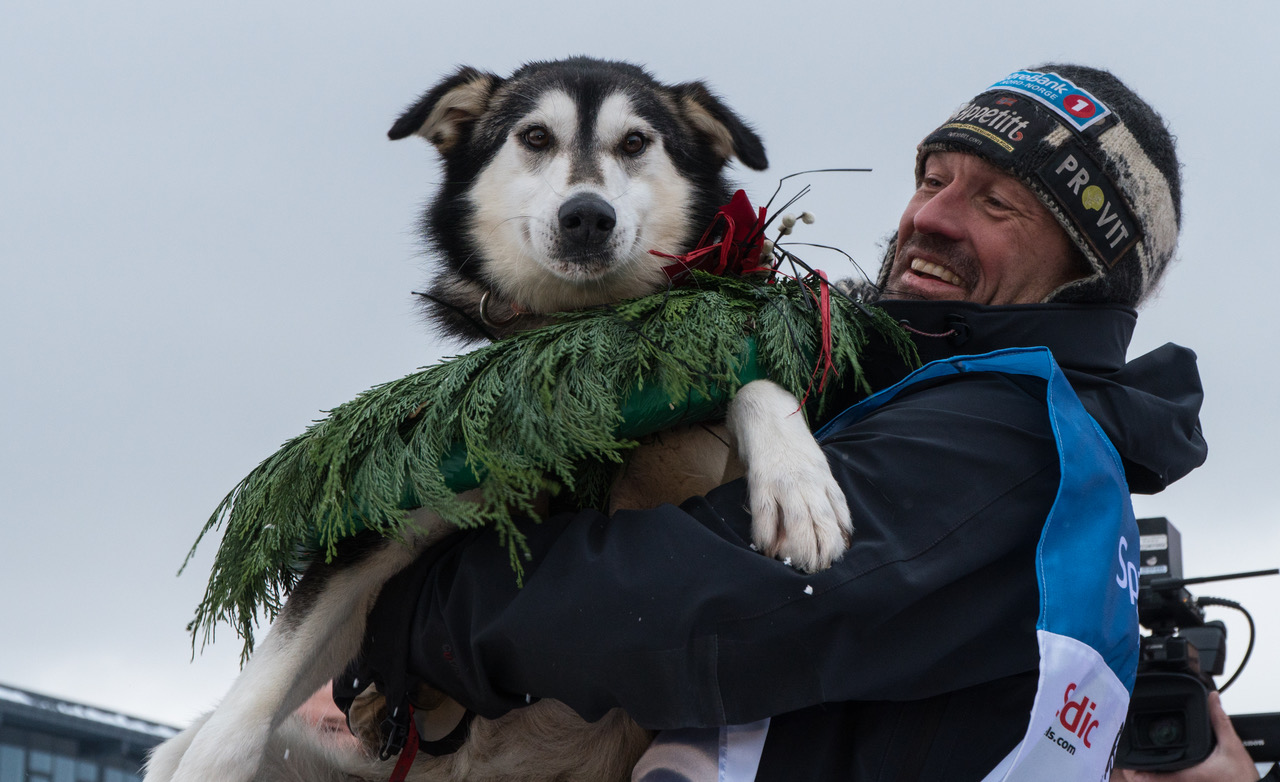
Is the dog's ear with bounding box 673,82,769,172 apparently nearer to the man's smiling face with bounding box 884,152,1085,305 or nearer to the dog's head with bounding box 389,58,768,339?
the dog's head with bounding box 389,58,768,339

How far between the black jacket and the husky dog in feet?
0.30

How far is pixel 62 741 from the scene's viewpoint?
23.8 metres

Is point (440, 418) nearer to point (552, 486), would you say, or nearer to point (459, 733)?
point (552, 486)

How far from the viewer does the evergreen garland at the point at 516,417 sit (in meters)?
1.75

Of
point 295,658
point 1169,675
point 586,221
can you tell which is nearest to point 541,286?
point 586,221

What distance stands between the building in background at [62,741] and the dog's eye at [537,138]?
2272 centimetres

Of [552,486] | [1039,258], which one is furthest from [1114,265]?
[552,486]

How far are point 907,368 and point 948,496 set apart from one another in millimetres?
473

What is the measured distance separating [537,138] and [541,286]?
43 cm

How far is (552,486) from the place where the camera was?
1.79 meters

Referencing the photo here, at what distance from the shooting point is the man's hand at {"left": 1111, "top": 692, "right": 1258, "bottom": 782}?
11.1 ft

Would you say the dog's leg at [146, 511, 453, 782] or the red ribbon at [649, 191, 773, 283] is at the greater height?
the red ribbon at [649, 191, 773, 283]

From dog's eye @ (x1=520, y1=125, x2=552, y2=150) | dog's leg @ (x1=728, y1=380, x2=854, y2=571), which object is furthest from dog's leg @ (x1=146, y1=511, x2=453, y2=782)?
dog's eye @ (x1=520, y1=125, x2=552, y2=150)

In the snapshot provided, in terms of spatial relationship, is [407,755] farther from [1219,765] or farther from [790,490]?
[1219,765]
